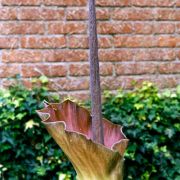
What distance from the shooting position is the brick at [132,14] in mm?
2496

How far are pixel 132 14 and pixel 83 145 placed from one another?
178 centimetres

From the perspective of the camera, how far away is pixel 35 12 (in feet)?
7.82

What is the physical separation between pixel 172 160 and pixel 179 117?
0.80ft

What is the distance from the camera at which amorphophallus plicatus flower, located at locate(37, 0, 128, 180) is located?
2.79 feet

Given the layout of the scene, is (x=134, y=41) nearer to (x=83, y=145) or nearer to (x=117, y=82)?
(x=117, y=82)

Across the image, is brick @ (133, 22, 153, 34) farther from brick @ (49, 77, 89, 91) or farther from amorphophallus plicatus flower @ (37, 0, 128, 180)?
amorphophallus plicatus flower @ (37, 0, 128, 180)

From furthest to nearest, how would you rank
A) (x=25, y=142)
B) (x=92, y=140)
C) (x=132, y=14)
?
(x=132, y=14), (x=25, y=142), (x=92, y=140)

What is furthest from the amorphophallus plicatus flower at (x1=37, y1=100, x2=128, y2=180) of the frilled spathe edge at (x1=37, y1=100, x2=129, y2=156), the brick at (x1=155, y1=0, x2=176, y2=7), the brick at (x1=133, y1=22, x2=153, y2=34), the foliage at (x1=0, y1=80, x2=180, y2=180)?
the brick at (x1=155, y1=0, x2=176, y2=7)

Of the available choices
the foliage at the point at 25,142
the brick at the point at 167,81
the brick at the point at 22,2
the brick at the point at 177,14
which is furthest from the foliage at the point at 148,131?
the brick at the point at 22,2

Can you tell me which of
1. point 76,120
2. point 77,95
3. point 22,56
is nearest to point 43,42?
point 22,56

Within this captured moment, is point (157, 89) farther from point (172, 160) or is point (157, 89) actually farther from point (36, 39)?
point (36, 39)

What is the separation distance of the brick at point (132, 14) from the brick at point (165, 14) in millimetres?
32

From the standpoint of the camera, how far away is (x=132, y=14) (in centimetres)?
252

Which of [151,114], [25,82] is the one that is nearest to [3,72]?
[25,82]
